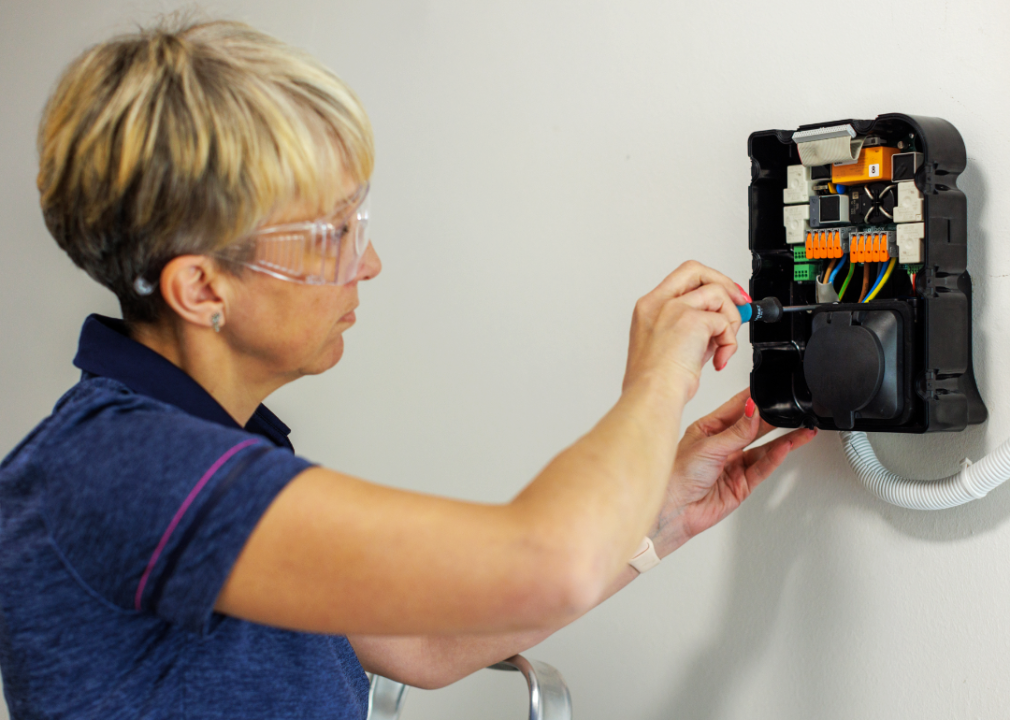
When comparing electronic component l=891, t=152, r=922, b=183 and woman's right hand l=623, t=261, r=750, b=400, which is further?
electronic component l=891, t=152, r=922, b=183

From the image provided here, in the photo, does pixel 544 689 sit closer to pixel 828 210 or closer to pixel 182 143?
pixel 828 210

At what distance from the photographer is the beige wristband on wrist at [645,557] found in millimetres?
1090

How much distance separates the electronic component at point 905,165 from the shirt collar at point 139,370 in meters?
0.74

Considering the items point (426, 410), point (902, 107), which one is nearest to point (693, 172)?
point (902, 107)

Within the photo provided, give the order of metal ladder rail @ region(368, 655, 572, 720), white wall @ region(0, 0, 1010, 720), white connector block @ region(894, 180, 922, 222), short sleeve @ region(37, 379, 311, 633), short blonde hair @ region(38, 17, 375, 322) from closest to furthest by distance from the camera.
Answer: short sleeve @ region(37, 379, 311, 633), short blonde hair @ region(38, 17, 375, 322), white connector block @ region(894, 180, 922, 222), white wall @ region(0, 0, 1010, 720), metal ladder rail @ region(368, 655, 572, 720)

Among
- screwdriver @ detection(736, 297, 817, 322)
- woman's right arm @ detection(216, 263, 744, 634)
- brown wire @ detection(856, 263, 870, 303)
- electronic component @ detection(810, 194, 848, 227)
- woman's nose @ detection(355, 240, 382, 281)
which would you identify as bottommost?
woman's right arm @ detection(216, 263, 744, 634)

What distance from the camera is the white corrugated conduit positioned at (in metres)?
0.94

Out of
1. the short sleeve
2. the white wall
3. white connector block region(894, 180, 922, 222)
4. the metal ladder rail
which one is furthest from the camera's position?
the metal ladder rail

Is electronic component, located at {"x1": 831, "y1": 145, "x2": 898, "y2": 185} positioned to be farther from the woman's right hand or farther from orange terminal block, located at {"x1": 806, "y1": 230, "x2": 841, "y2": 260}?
the woman's right hand

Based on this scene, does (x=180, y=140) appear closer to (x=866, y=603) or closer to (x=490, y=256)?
(x=490, y=256)

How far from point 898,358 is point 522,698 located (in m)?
0.89

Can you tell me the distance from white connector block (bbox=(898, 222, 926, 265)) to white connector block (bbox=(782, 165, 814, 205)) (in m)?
0.12

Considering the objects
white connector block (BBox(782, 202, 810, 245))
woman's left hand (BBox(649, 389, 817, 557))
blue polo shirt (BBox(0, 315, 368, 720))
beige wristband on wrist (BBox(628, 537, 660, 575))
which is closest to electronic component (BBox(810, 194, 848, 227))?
white connector block (BBox(782, 202, 810, 245))

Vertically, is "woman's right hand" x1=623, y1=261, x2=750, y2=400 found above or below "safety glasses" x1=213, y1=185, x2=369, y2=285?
below
